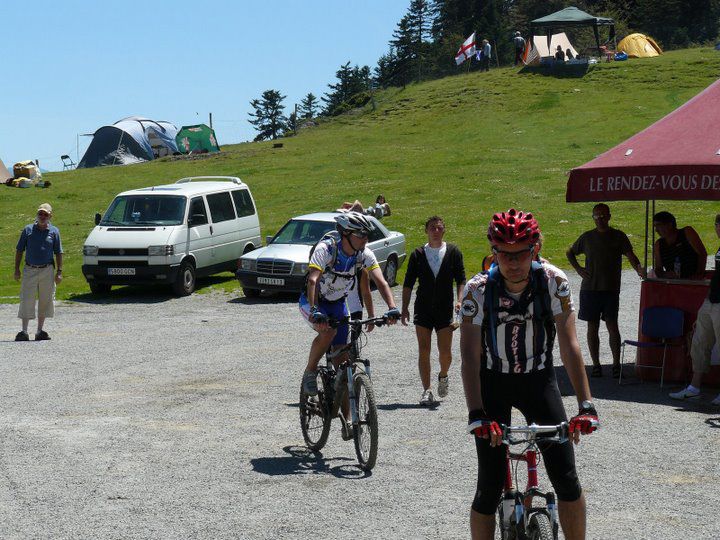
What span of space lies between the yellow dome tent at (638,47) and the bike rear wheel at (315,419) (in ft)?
207

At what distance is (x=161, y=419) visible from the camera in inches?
389

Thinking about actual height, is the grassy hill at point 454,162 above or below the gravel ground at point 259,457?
above

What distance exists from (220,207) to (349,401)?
15301mm

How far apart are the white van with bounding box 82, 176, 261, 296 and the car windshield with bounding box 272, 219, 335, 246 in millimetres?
1796

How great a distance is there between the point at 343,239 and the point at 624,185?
4.55m

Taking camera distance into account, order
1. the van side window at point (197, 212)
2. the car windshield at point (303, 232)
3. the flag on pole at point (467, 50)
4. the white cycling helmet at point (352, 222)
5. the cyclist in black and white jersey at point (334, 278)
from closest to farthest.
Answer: the white cycling helmet at point (352, 222)
the cyclist in black and white jersey at point (334, 278)
the car windshield at point (303, 232)
the van side window at point (197, 212)
the flag on pole at point (467, 50)

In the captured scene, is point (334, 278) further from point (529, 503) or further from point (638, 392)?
point (638, 392)

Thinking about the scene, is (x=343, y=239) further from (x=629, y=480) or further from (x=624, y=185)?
(x=624, y=185)

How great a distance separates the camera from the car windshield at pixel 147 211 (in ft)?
71.2

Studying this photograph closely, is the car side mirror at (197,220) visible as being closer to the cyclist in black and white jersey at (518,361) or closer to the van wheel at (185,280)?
the van wheel at (185,280)

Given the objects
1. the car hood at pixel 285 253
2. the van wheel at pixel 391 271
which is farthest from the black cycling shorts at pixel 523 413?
the van wheel at pixel 391 271

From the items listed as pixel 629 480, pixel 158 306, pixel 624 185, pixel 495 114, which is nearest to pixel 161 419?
pixel 629 480

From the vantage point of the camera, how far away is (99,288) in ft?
71.4

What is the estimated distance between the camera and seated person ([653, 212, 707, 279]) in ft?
39.2
